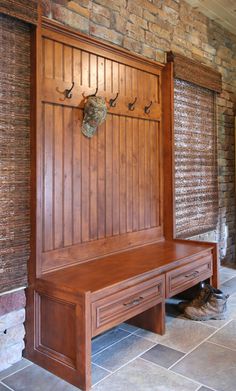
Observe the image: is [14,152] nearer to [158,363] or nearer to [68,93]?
[68,93]

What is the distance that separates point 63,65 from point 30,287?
1616 millimetres

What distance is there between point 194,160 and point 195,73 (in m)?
0.98

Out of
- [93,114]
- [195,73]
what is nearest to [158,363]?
[93,114]

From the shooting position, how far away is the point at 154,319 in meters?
2.78

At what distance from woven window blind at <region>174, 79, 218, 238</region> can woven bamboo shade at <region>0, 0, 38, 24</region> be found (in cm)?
187

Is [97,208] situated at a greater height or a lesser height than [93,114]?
lesser

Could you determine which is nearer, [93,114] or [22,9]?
[22,9]

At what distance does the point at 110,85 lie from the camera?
3049mm

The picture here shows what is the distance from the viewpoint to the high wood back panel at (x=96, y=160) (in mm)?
2564

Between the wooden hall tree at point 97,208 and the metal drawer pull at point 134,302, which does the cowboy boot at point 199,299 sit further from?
the metal drawer pull at point 134,302

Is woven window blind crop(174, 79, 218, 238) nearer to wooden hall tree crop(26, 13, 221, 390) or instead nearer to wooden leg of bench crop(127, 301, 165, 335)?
wooden hall tree crop(26, 13, 221, 390)

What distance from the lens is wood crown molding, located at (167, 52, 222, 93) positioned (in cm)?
374

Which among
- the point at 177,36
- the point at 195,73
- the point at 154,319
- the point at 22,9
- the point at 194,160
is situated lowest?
the point at 154,319

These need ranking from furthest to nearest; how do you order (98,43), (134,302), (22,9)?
(98,43), (134,302), (22,9)
